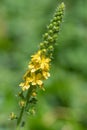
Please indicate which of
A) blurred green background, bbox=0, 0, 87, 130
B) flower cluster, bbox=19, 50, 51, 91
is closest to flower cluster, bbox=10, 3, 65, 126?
flower cluster, bbox=19, 50, 51, 91

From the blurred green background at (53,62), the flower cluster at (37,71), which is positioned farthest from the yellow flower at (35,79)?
the blurred green background at (53,62)

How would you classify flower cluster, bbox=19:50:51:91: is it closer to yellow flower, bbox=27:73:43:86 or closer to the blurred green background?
yellow flower, bbox=27:73:43:86

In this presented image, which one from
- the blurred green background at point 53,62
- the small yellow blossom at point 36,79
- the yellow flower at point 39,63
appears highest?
the blurred green background at point 53,62

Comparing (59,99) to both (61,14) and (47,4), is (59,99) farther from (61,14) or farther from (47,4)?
(61,14)

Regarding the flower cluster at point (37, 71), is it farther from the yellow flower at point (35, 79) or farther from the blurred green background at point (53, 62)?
the blurred green background at point (53, 62)

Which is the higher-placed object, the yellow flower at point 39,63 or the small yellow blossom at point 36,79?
the yellow flower at point 39,63

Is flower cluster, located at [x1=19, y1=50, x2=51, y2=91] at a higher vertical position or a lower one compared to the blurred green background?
lower

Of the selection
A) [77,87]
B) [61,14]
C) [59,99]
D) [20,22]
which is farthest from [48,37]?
[20,22]
